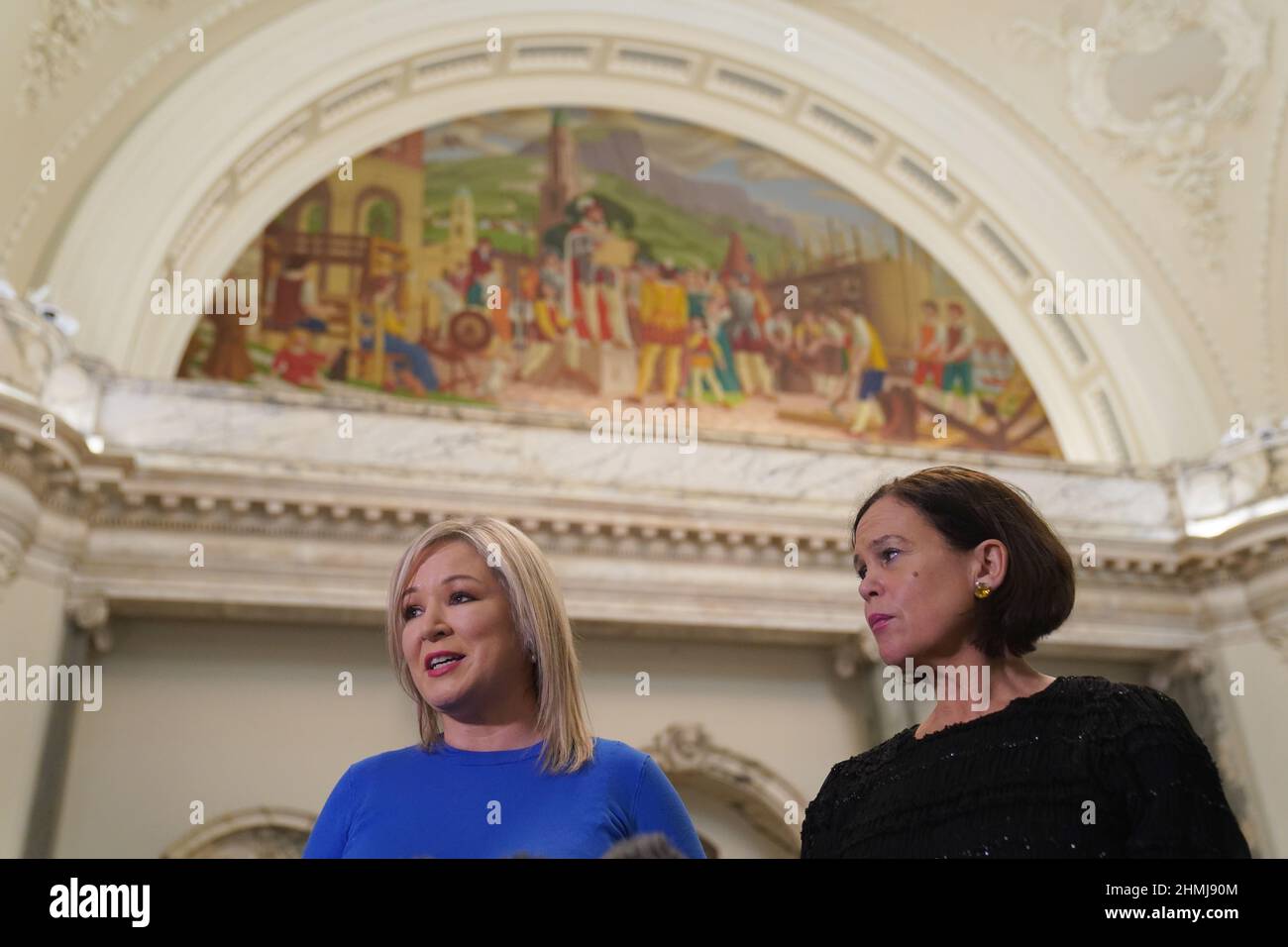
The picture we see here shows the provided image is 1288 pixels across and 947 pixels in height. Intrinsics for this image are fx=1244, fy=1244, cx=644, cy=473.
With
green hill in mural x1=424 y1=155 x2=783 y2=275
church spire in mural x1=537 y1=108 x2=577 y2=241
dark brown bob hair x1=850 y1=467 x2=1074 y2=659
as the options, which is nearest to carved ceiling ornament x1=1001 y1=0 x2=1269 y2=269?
green hill in mural x1=424 y1=155 x2=783 y2=275

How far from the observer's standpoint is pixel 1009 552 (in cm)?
218

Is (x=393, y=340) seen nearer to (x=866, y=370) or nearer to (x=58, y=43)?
(x=58, y=43)

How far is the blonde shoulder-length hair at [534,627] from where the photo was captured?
2.18 m

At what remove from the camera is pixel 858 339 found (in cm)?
1434

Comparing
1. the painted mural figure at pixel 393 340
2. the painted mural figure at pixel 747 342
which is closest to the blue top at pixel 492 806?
the painted mural figure at pixel 393 340

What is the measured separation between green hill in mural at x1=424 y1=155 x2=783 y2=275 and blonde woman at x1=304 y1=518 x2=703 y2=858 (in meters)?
11.5

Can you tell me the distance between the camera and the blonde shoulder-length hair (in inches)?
85.9

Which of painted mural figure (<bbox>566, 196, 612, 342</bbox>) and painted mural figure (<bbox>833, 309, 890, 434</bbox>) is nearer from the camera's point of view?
painted mural figure (<bbox>566, 196, 612, 342</bbox>)

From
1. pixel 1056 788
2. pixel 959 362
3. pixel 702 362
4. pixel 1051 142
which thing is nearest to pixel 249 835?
pixel 702 362

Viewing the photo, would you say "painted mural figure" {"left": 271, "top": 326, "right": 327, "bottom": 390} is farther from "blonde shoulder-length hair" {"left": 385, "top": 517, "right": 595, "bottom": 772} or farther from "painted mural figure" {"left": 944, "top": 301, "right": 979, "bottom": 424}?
"blonde shoulder-length hair" {"left": 385, "top": 517, "right": 595, "bottom": 772}

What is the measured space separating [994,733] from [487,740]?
869 mm

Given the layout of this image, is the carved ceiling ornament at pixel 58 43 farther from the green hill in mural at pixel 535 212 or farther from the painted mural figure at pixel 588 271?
the painted mural figure at pixel 588 271

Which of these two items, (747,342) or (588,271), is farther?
(747,342)

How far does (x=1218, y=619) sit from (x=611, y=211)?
7.65m
